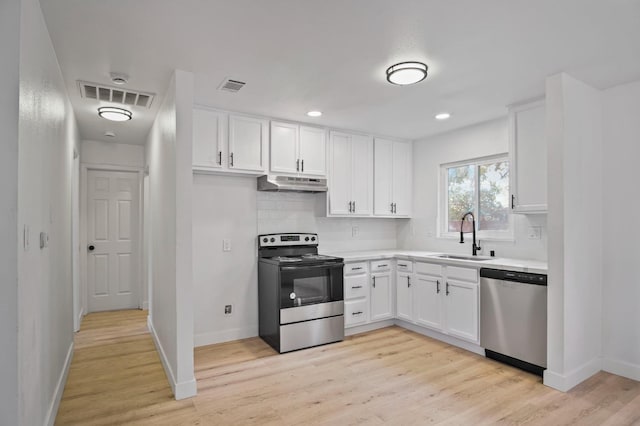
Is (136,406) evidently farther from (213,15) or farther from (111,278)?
(111,278)

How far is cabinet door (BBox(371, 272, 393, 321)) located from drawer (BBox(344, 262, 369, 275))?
0.45 feet

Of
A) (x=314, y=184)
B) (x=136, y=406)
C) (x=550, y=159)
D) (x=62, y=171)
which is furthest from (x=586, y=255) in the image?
(x=62, y=171)

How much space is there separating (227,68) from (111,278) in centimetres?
416

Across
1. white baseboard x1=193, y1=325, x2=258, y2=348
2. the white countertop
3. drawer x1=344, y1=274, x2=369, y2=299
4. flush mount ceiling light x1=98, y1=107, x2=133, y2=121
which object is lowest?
white baseboard x1=193, y1=325, x2=258, y2=348

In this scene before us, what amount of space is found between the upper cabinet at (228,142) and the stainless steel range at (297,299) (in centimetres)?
87

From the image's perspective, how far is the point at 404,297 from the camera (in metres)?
Answer: 4.37

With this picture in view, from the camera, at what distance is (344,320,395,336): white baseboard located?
424 cm

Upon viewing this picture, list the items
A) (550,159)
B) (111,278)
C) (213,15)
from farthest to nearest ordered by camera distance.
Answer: (111,278), (550,159), (213,15)

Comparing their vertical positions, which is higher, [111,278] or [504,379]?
[111,278]

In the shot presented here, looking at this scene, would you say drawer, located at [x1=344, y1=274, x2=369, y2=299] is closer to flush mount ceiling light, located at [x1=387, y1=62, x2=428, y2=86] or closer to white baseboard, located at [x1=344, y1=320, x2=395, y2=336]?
white baseboard, located at [x1=344, y1=320, x2=395, y2=336]

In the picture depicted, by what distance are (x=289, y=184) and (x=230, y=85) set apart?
122 centimetres

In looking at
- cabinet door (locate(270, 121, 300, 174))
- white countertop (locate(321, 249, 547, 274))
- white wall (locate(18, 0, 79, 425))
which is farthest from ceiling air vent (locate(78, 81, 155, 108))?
white countertop (locate(321, 249, 547, 274))

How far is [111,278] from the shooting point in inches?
214

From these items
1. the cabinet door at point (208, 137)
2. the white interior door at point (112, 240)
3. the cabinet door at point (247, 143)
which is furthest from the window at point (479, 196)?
the white interior door at point (112, 240)
